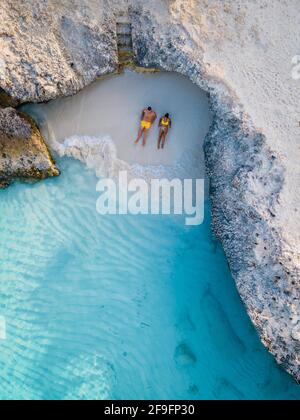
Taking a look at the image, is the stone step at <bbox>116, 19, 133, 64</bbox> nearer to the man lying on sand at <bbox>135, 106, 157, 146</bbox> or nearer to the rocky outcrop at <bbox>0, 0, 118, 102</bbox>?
the rocky outcrop at <bbox>0, 0, 118, 102</bbox>

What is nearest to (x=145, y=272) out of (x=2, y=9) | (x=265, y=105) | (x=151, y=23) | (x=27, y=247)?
(x=27, y=247)

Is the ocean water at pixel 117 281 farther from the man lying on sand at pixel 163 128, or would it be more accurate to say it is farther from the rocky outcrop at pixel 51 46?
the rocky outcrop at pixel 51 46

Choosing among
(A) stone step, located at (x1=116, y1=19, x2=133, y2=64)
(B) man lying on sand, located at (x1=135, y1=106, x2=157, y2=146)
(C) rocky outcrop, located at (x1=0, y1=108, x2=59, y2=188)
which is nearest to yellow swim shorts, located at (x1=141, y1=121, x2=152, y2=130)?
(B) man lying on sand, located at (x1=135, y1=106, x2=157, y2=146)

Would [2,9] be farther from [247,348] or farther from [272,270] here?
[247,348]

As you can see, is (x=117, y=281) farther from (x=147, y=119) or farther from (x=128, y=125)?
(x=147, y=119)

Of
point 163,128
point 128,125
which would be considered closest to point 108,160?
point 128,125

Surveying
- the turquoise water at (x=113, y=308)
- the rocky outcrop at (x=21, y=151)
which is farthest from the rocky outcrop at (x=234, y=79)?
the turquoise water at (x=113, y=308)
